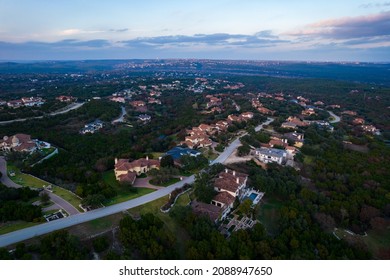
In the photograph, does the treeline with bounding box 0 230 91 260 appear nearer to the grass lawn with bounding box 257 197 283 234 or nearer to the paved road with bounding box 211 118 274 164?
the grass lawn with bounding box 257 197 283 234

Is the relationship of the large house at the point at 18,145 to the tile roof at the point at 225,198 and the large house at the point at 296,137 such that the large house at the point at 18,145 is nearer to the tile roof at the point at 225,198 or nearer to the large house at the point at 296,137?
the tile roof at the point at 225,198

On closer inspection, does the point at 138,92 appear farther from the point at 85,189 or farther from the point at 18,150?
the point at 85,189

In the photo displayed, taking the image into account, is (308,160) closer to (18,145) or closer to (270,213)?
(270,213)

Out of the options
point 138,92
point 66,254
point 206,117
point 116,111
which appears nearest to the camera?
point 66,254

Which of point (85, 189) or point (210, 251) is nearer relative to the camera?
point (210, 251)
